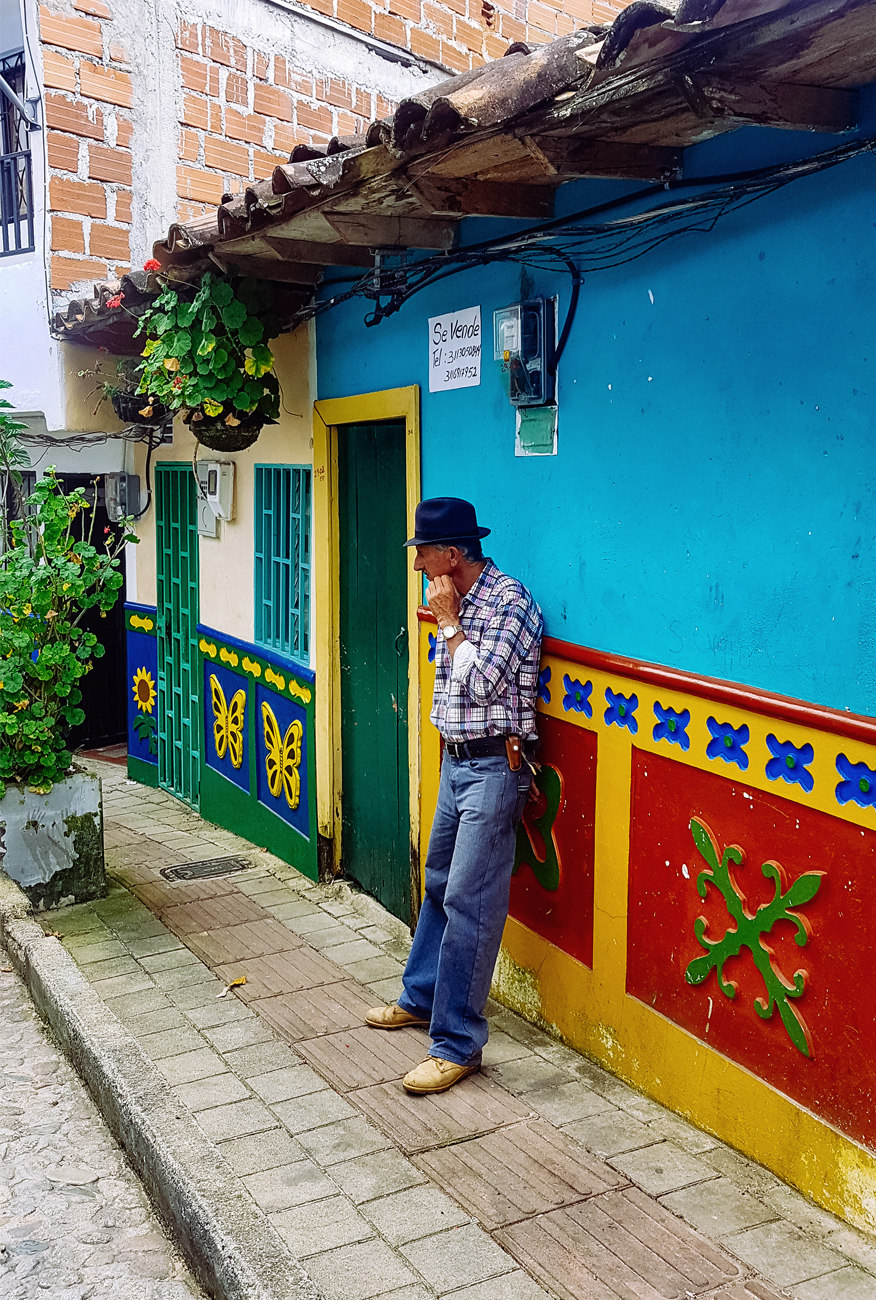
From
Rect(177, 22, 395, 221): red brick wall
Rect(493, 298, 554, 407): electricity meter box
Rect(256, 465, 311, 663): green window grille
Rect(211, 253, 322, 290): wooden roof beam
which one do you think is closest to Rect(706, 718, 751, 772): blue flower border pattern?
Rect(493, 298, 554, 407): electricity meter box

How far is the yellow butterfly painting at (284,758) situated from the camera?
6965mm

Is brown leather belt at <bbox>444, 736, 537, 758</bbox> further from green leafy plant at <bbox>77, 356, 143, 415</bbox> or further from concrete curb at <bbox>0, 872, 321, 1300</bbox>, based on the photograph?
green leafy plant at <bbox>77, 356, 143, 415</bbox>

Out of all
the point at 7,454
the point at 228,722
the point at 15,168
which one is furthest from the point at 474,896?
the point at 15,168

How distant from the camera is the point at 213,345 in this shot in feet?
19.3

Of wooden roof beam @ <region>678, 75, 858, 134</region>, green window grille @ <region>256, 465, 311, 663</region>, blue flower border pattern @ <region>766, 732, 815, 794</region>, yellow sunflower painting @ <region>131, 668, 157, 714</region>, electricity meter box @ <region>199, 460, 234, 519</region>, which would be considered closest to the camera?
wooden roof beam @ <region>678, 75, 858, 134</region>

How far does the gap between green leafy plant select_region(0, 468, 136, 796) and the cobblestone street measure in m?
1.92

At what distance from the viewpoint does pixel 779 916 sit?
11.6 ft

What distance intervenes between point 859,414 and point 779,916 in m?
1.52

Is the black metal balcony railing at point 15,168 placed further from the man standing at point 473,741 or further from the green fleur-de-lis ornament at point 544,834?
the green fleur-de-lis ornament at point 544,834

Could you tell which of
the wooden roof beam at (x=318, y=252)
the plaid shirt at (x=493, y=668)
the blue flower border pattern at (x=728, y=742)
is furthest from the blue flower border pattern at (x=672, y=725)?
the wooden roof beam at (x=318, y=252)

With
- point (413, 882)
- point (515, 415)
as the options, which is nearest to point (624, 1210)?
point (413, 882)

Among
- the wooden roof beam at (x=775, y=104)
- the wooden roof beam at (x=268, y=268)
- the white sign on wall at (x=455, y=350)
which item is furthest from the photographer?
the wooden roof beam at (x=268, y=268)

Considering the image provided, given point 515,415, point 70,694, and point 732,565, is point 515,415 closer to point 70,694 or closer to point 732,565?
point 732,565

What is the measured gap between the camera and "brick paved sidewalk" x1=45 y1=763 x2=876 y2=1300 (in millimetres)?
3275
